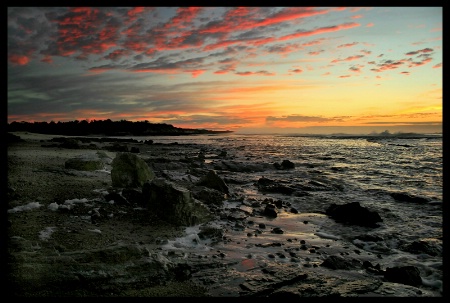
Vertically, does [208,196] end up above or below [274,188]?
above

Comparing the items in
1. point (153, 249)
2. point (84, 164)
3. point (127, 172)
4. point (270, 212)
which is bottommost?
point (270, 212)

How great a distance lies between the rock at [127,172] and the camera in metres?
10.9

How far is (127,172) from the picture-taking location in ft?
36.2

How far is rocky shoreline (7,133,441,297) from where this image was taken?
14.3 ft

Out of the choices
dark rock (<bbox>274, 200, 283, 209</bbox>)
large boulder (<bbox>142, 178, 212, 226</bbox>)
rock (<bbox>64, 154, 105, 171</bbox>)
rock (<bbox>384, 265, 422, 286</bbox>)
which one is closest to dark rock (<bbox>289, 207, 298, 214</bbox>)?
dark rock (<bbox>274, 200, 283, 209</bbox>)

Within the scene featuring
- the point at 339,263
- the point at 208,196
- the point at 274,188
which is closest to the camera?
the point at 339,263

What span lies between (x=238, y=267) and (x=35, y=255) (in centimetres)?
337

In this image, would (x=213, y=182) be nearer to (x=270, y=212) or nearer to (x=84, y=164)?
(x=270, y=212)

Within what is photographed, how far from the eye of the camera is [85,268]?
4.32m

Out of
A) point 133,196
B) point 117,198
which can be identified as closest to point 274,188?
point 133,196

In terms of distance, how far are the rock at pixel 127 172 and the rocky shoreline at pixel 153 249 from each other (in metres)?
0.04

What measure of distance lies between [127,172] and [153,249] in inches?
220

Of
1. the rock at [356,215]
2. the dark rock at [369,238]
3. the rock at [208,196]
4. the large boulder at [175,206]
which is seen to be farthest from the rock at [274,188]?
the large boulder at [175,206]
